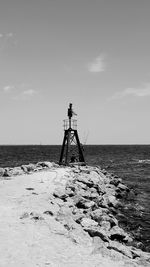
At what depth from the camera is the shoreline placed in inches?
528

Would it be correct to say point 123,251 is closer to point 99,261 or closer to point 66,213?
point 99,261

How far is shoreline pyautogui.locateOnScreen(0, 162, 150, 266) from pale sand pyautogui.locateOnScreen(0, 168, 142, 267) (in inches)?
2.1

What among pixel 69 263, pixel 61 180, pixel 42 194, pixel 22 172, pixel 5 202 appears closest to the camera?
pixel 69 263

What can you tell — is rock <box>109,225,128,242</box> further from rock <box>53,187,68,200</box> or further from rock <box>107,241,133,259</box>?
rock <box>53,187,68,200</box>

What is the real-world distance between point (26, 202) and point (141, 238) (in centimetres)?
734

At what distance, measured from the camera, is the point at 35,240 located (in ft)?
42.2

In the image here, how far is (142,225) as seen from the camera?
22.0 metres

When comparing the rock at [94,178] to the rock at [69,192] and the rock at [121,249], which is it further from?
the rock at [121,249]

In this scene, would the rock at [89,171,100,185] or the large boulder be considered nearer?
the large boulder

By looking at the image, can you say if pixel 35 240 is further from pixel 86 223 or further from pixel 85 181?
pixel 85 181

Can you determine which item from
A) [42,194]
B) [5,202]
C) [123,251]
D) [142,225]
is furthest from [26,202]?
[142,225]

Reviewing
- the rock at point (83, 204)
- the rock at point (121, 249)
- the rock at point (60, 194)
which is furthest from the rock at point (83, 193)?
the rock at point (121, 249)

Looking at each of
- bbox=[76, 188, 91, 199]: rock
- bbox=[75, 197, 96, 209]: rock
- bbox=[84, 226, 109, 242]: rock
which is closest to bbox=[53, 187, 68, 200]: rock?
bbox=[75, 197, 96, 209]: rock

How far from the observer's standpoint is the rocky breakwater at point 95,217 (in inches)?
529
